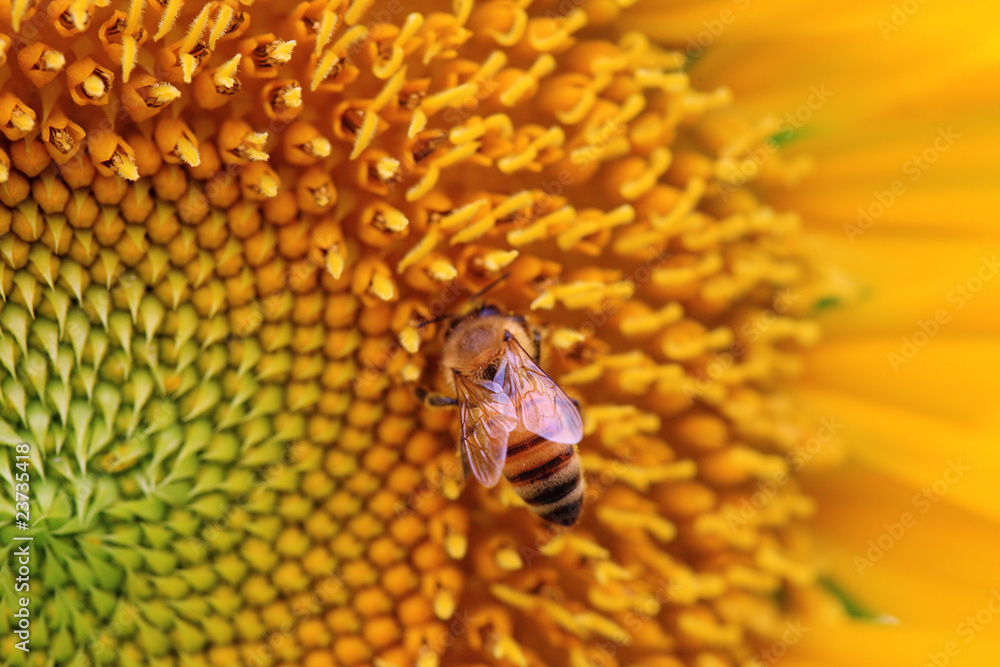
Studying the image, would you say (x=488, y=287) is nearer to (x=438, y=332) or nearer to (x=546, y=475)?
(x=438, y=332)

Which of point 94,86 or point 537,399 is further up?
point 94,86

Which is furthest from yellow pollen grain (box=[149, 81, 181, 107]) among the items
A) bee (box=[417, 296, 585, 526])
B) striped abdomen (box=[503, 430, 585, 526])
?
striped abdomen (box=[503, 430, 585, 526])

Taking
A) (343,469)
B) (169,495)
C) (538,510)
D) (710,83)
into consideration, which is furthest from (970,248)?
(169,495)

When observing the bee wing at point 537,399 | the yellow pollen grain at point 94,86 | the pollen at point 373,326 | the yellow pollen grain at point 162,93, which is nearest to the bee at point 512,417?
the bee wing at point 537,399

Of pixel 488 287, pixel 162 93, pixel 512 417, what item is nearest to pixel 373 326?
pixel 488 287

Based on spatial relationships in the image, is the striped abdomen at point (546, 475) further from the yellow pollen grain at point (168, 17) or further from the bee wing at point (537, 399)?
the yellow pollen grain at point (168, 17)

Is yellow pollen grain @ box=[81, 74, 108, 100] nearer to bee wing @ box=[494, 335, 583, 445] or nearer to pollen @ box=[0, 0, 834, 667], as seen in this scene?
pollen @ box=[0, 0, 834, 667]

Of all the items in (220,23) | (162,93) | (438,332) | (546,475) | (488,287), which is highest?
(220,23)
